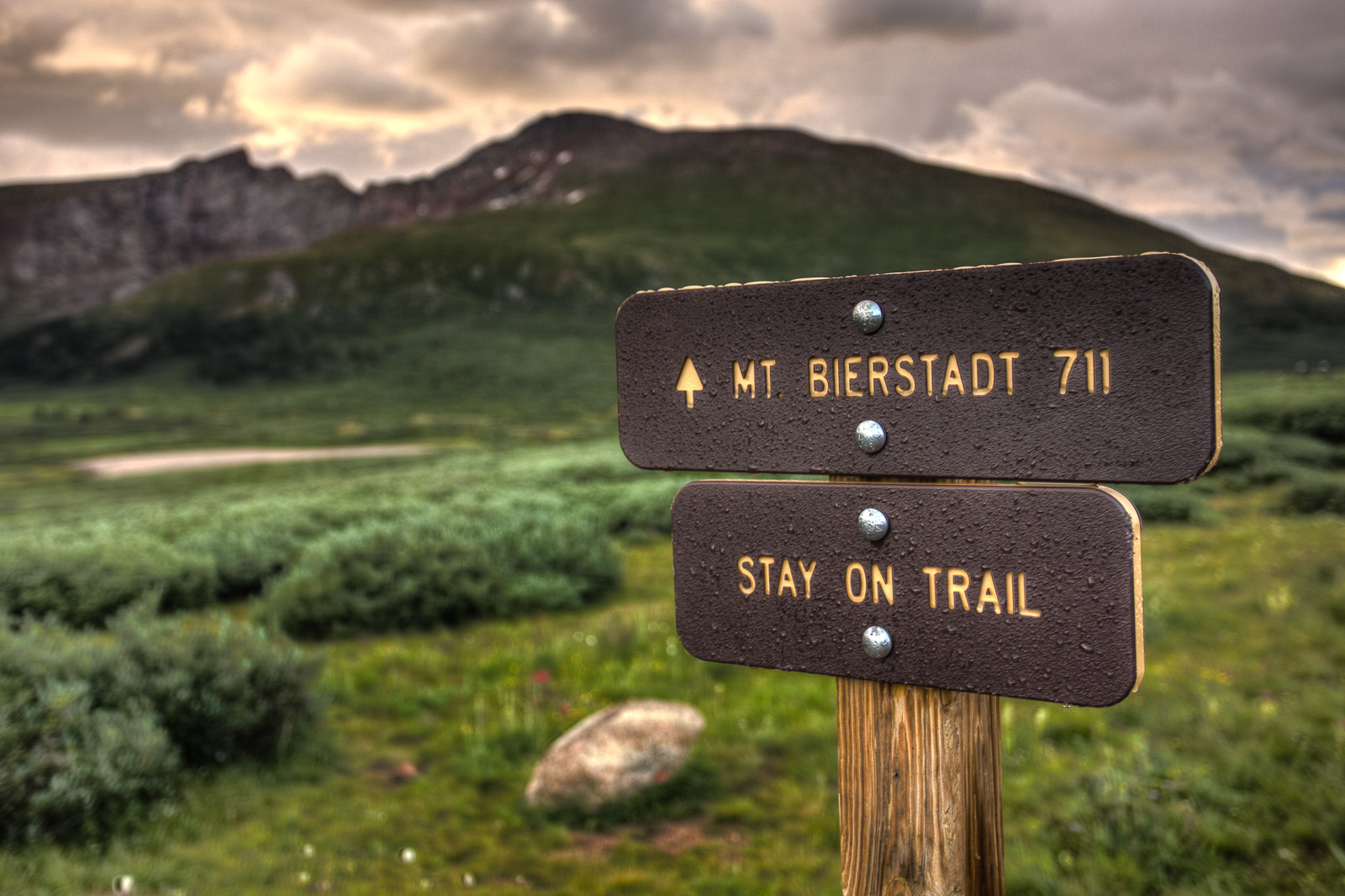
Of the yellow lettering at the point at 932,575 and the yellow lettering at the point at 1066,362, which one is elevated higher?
the yellow lettering at the point at 1066,362

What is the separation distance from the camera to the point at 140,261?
19838cm

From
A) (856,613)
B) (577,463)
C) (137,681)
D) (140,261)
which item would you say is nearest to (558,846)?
(137,681)

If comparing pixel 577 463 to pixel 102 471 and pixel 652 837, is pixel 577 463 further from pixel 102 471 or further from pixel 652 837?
pixel 102 471

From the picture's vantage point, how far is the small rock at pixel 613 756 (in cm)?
487


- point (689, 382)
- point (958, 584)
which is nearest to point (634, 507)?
point (689, 382)

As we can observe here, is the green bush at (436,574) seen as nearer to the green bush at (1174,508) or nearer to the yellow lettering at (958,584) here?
the yellow lettering at (958,584)

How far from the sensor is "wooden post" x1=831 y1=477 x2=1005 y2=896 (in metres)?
2.02

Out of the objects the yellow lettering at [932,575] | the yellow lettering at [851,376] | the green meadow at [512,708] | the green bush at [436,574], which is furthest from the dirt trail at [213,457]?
the yellow lettering at [932,575]

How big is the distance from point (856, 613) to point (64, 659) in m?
4.69

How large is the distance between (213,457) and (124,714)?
32972mm

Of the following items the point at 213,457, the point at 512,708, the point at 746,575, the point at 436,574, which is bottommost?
the point at 213,457

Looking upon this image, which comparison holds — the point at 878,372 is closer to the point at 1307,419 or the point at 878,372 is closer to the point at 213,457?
the point at 1307,419

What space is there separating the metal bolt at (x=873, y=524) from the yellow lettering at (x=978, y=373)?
346 mm

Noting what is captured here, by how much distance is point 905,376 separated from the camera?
6.27ft
